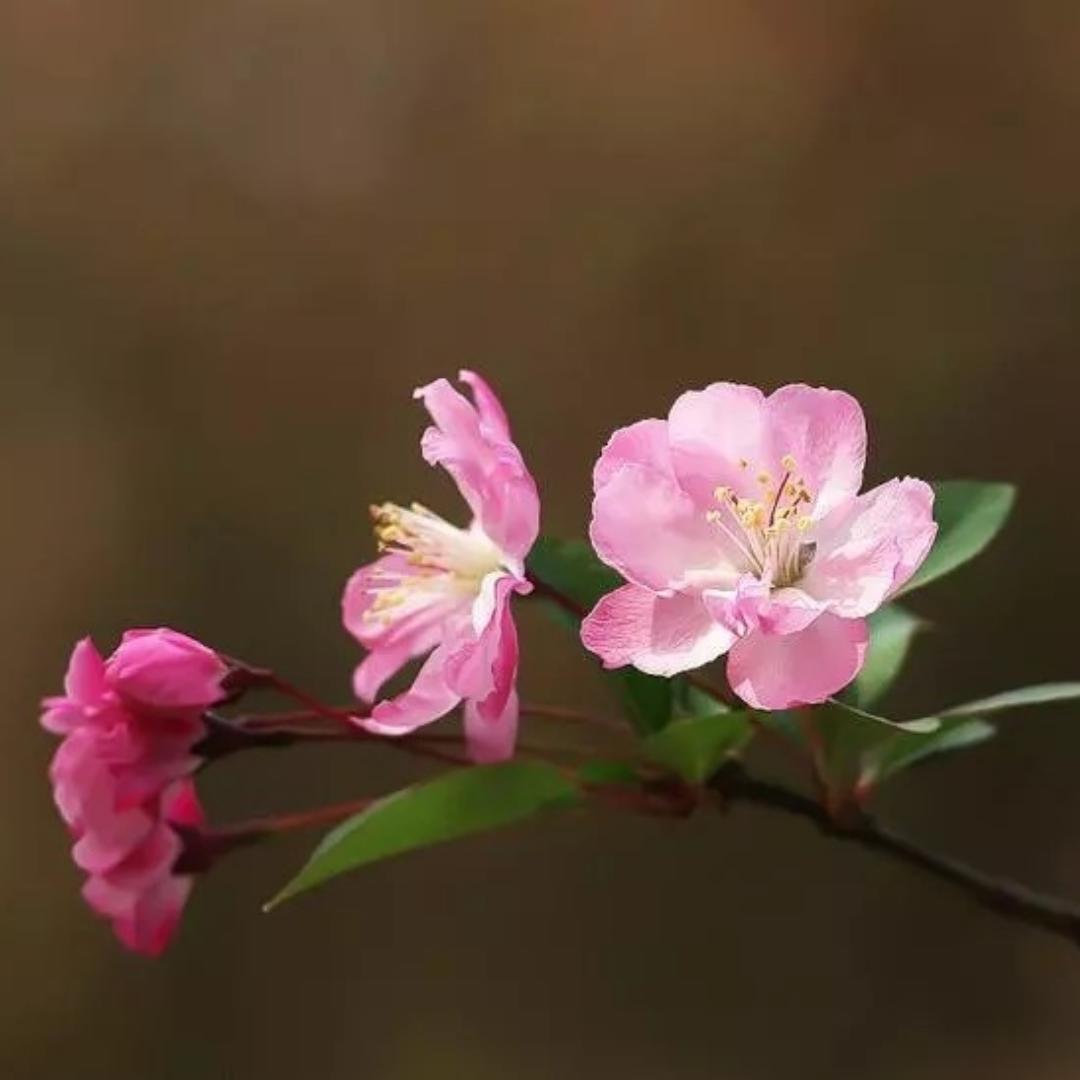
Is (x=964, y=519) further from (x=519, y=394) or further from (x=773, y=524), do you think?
(x=519, y=394)

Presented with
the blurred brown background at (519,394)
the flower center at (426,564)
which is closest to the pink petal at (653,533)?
the flower center at (426,564)

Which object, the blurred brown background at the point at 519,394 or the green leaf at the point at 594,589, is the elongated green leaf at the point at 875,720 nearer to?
the green leaf at the point at 594,589

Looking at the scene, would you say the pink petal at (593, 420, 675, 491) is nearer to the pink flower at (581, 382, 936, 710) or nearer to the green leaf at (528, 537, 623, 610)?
the pink flower at (581, 382, 936, 710)

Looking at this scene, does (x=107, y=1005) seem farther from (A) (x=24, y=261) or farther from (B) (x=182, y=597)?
(A) (x=24, y=261)

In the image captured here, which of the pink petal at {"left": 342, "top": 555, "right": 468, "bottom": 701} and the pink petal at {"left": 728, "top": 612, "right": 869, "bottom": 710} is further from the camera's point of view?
the pink petal at {"left": 342, "top": 555, "right": 468, "bottom": 701}

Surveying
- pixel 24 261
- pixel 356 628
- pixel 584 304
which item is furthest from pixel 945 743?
pixel 24 261

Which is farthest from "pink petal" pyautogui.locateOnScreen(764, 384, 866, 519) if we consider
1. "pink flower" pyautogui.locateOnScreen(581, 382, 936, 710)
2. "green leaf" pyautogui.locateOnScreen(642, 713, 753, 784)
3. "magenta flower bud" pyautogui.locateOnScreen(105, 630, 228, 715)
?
"magenta flower bud" pyautogui.locateOnScreen(105, 630, 228, 715)
